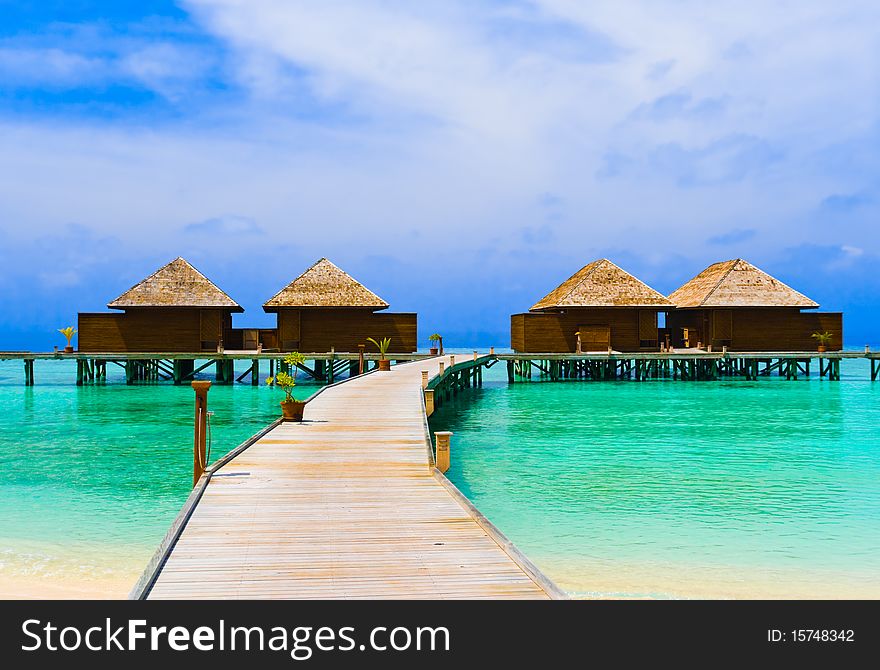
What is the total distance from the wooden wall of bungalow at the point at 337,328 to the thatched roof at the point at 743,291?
13.7 metres

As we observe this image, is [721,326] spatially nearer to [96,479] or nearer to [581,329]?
[581,329]

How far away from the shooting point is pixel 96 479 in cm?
1359

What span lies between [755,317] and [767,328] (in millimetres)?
806

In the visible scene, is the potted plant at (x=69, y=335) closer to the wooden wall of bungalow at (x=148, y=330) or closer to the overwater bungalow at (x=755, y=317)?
the wooden wall of bungalow at (x=148, y=330)

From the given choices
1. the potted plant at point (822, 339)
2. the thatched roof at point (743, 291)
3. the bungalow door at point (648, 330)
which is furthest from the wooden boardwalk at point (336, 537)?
the potted plant at point (822, 339)

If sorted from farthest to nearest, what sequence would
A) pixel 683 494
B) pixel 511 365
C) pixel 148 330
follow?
pixel 511 365, pixel 148 330, pixel 683 494

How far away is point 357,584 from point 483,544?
4.16ft

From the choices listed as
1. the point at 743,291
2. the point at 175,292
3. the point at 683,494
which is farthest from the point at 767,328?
the point at 683,494

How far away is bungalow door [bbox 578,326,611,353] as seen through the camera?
37.4 m

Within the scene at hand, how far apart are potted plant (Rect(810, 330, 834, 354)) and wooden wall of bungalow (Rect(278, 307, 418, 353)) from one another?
18.7 meters

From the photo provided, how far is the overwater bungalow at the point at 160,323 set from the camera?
3650 cm

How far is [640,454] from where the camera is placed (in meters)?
16.4
